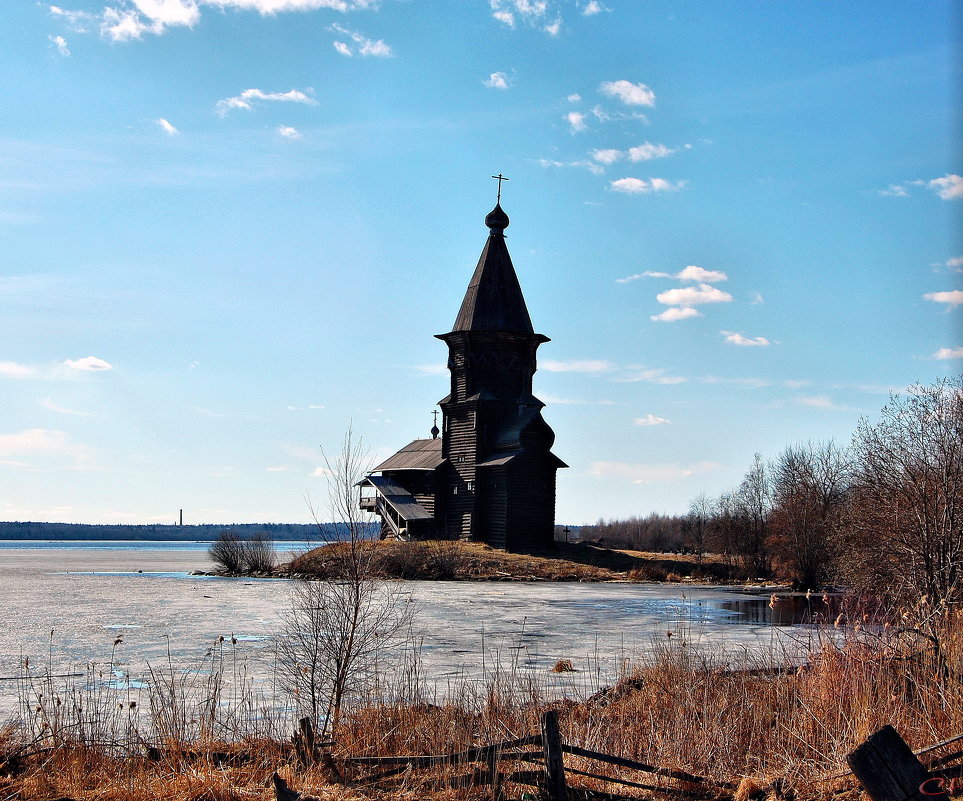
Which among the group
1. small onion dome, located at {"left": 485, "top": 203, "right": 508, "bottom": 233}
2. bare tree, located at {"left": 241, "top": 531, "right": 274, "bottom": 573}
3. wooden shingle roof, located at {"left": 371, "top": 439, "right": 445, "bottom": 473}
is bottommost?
bare tree, located at {"left": 241, "top": 531, "right": 274, "bottom": 573}

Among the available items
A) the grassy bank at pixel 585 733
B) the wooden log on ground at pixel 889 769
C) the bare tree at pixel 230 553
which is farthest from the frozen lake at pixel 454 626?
the bare tree at pixel 230 553

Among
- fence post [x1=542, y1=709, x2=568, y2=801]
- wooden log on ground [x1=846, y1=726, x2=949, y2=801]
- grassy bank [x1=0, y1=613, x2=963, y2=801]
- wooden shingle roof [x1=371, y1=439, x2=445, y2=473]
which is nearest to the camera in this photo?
wooden log on ground [x1=846, y1=726, x2=949, y2=801]

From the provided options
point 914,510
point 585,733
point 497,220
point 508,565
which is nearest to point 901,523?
point 914,510

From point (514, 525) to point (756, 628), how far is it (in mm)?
26752

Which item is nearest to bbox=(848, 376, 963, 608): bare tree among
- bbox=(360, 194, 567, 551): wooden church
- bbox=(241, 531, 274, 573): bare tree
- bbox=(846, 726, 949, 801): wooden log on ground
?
bbox=(846, 726, 949, 801): wooden log on ground

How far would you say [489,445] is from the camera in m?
49.1

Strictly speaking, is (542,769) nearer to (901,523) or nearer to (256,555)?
(901,523)

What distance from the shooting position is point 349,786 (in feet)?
23.2

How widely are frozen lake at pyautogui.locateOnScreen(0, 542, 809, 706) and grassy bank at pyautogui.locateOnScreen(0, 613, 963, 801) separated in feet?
4.40

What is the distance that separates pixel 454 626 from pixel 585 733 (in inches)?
472

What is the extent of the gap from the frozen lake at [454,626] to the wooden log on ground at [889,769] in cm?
526

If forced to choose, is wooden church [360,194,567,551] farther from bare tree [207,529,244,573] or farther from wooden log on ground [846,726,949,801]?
wooden log on ground [846,726,949,801]

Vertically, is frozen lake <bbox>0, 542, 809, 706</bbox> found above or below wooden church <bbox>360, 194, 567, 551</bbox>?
below

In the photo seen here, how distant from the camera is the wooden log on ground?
17.4 ft
